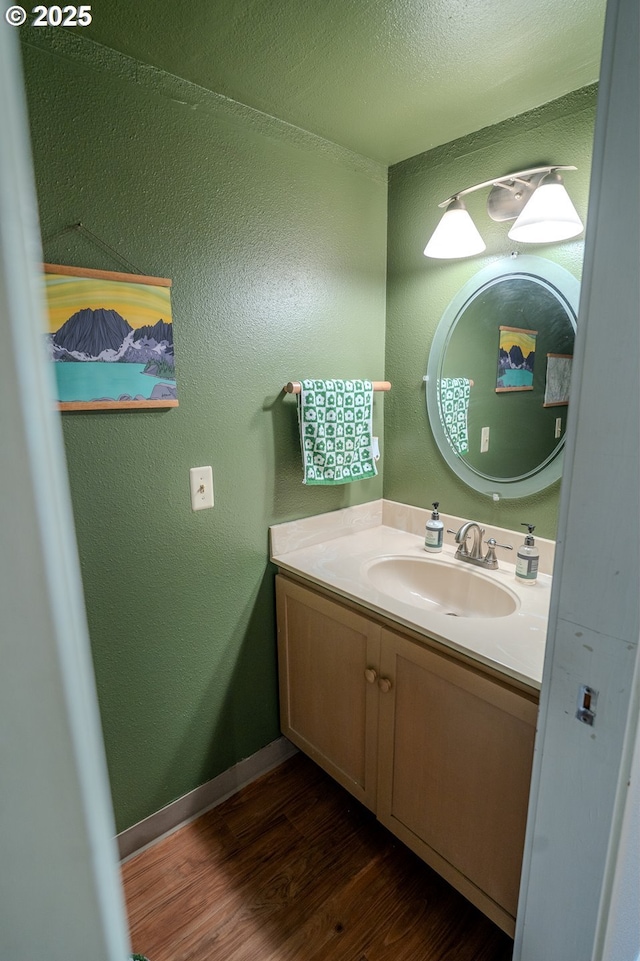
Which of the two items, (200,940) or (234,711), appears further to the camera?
(234,711)

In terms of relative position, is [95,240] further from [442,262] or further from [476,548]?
[476,548]

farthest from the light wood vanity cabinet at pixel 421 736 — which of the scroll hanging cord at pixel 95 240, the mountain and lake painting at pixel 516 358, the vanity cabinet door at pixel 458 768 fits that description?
the scroll hanging cord at pixel 95 240

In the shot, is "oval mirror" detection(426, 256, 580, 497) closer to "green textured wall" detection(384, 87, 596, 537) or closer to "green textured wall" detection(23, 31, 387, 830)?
"green textured wall" detection(384, 87, 596, 537)

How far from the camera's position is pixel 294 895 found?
1.28 metres

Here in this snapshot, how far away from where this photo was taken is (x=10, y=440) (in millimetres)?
223

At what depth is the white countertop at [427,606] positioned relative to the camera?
1022 millimetres

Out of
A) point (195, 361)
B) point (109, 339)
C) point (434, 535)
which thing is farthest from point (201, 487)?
point (434, 535)

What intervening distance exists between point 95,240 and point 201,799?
1.70 m

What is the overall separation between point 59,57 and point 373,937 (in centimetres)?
222

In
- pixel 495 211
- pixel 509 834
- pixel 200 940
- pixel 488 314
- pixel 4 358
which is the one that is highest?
pixel 495 211

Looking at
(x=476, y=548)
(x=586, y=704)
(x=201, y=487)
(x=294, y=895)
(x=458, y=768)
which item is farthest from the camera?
(x=476, y=548)

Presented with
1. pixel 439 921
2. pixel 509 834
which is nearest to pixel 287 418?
pixel 509 834

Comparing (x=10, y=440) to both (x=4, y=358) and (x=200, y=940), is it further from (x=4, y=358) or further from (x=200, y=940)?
(x=200, y=940)

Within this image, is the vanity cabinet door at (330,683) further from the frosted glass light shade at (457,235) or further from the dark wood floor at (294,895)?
the frosted glass light shade at (457,235)
